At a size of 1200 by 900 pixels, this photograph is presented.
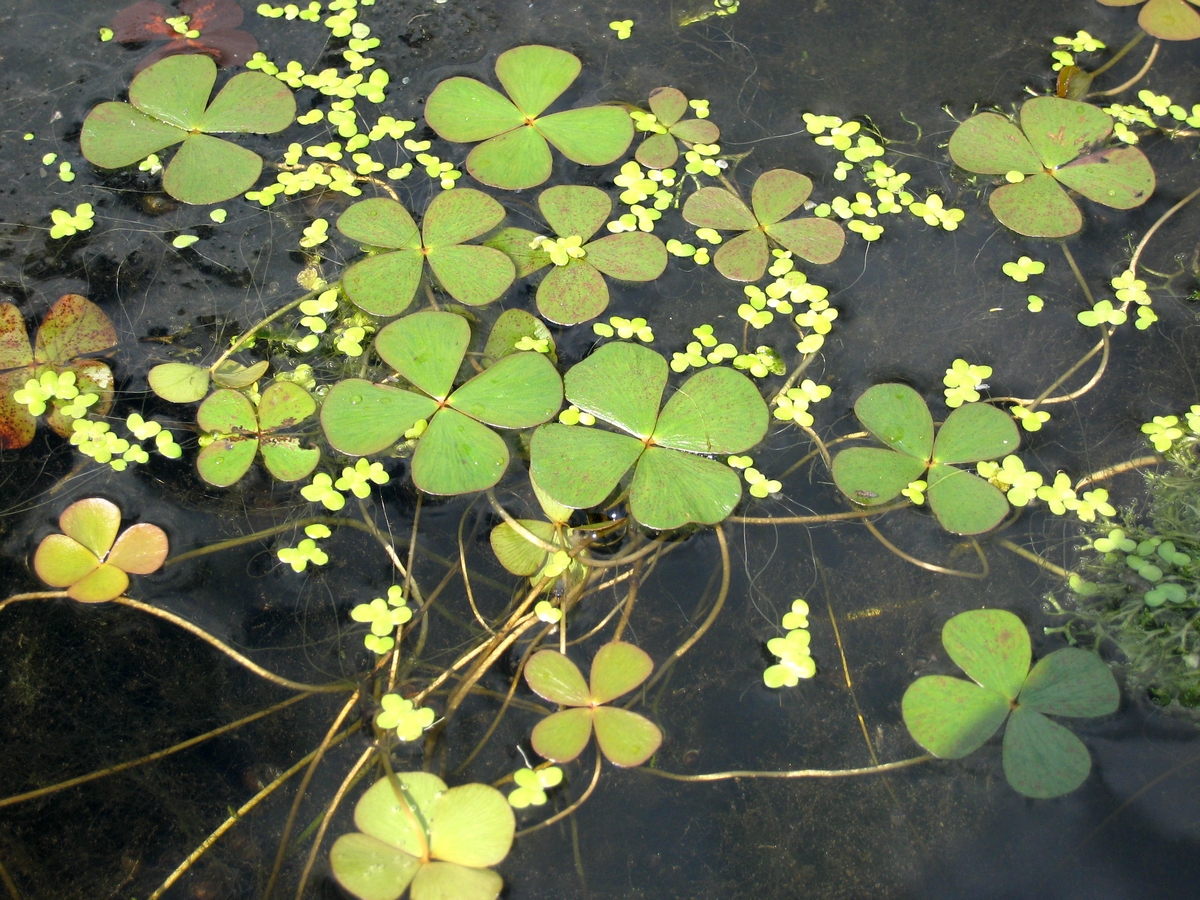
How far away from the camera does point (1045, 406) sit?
1765mm

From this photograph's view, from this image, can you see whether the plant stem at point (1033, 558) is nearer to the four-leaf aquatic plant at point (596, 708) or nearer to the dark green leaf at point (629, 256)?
the four-leaf aquatic plant at point (596, 708)

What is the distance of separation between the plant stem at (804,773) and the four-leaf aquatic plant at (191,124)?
167 cm

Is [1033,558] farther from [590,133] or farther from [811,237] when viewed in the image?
[590,133]

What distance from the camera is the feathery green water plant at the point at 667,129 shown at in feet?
6.79

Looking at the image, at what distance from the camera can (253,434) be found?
172 centimetres

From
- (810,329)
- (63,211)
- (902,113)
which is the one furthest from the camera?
(902,113)

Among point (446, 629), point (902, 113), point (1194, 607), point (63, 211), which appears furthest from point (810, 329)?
point (63, 211)

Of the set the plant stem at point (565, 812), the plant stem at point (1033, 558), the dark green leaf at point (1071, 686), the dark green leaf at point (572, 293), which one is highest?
the dark green leaf at point (572, 293)

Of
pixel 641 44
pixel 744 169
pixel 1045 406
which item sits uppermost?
pixel 641 44

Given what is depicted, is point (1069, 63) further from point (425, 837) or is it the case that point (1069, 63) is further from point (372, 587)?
point (425, 837)

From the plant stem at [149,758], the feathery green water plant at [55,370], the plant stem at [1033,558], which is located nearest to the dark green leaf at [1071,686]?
the plant stem at [1033,558]

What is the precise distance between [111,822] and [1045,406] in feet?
6.41

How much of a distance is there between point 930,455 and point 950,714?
51cm

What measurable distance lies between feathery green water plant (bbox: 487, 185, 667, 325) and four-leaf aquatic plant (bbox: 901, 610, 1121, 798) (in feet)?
3.29
